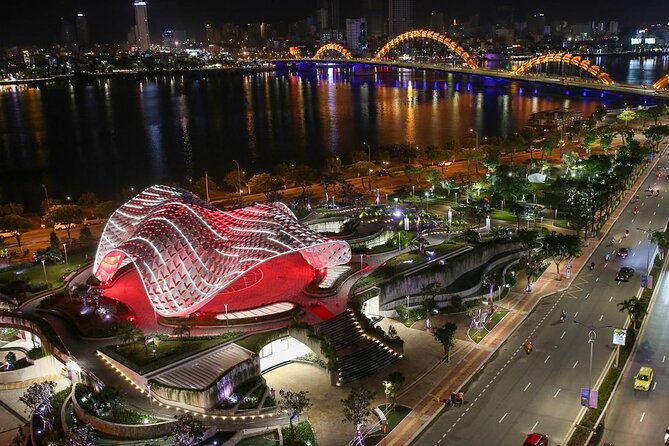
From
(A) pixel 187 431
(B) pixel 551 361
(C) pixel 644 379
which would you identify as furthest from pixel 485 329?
(A) pixel 187 431

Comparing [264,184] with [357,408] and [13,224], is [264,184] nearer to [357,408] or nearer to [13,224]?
[13,224]

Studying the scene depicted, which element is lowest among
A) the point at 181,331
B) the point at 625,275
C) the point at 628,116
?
the point at 625,275

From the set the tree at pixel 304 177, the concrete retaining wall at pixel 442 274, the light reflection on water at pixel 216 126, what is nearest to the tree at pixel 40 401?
the concrete retaining wall at pixel 442 274

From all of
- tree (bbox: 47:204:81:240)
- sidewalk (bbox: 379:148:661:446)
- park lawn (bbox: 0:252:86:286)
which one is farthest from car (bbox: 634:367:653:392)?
tree (bbox: 47:204:81:240)

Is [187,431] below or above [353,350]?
above

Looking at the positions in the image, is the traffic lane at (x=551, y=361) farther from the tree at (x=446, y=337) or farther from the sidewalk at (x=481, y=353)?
the tree at (x=446, y=337)

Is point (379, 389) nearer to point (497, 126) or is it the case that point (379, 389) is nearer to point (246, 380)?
point (246, 380)
